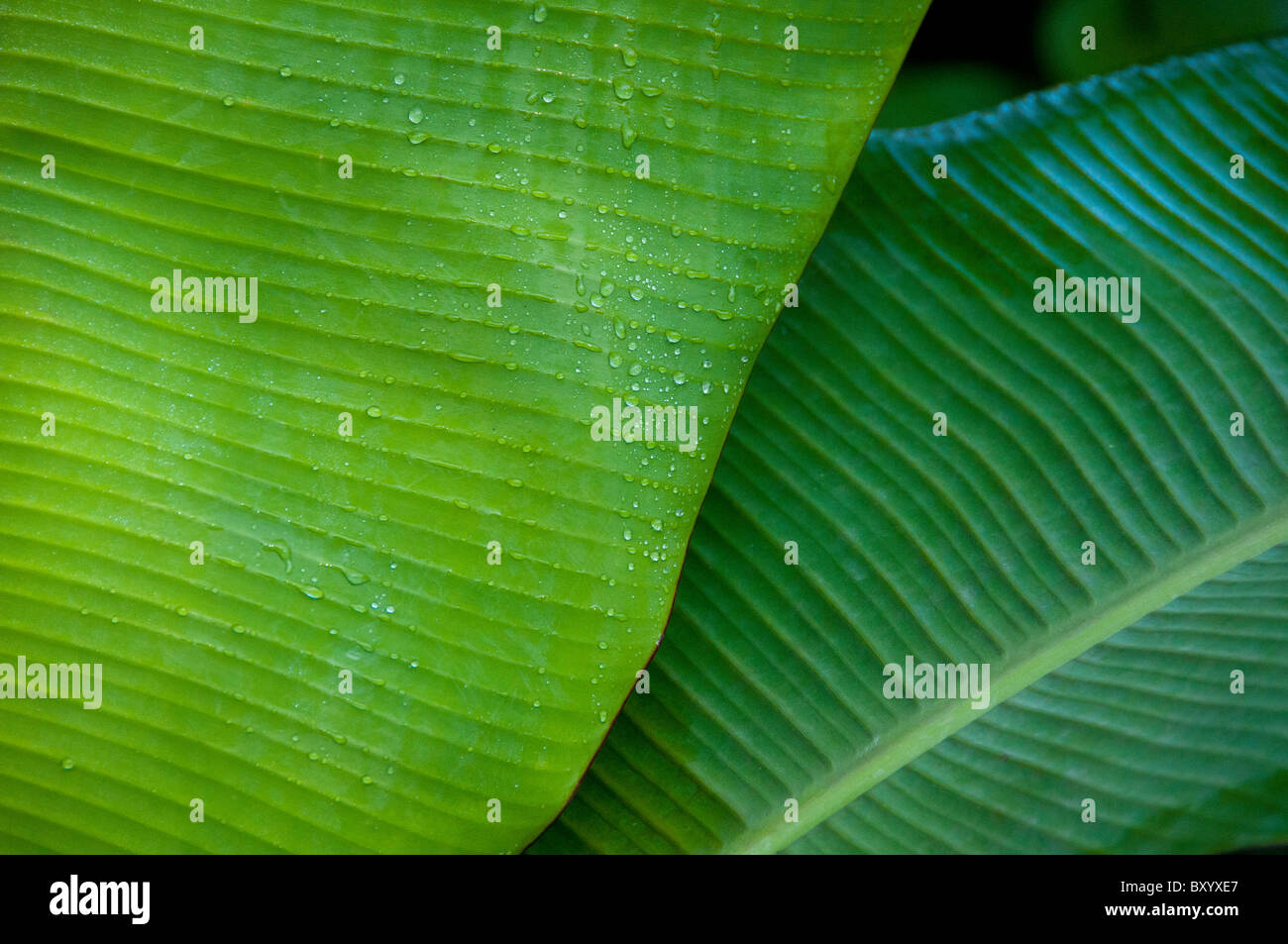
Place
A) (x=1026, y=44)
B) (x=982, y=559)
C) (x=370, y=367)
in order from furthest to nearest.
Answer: (x=1026, y=44), (x=982, y=559), (x=370, y=367)

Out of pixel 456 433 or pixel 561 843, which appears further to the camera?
pixel 561 843

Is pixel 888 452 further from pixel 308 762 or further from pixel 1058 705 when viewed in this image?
pixel 308 762

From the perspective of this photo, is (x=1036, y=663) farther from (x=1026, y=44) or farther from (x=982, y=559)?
(x=1026, y=44)

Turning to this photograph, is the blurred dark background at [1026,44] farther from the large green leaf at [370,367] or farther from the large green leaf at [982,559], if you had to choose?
the large green leaf at [370,367]

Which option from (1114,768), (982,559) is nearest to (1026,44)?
(982,559)

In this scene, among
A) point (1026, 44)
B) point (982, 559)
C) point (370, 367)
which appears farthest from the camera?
point (1026, 44)

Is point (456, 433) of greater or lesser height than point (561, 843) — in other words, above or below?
above
